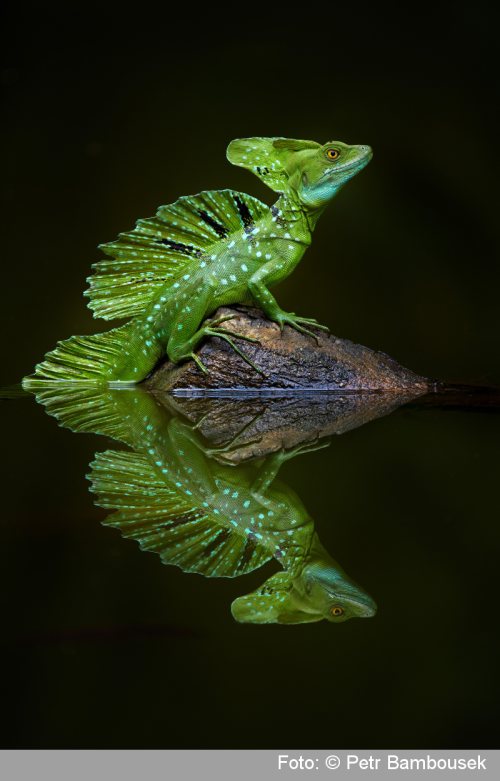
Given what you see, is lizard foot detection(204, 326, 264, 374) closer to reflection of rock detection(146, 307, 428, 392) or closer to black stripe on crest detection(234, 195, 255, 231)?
reflection of rock detection(146, 307, 428, 392)

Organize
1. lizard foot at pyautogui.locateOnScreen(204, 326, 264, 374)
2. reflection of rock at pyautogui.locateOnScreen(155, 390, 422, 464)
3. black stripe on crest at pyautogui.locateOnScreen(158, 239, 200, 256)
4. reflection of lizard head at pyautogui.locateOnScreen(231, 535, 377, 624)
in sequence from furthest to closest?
1. black stripe on crest at pyautogui.locateOnScreen(158, 239, 200, 256)
2. lizard foot at pyautogui.locateOnScreen(204, 326, 264, 374)
3. reflection of rock at pyautogui.locateOnScreen(155, 390, 422, 464)
4. reflection of lizard head at pyautogui.locateOnScreen(231, 535, 377, 624)

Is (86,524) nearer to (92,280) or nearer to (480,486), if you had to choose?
(480,486)

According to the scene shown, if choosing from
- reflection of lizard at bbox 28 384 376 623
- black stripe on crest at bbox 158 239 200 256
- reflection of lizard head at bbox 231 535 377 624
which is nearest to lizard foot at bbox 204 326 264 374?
black stripe on crest at bbox 158 239 200 256

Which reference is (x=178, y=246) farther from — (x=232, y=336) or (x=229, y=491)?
(x=229, y=491)

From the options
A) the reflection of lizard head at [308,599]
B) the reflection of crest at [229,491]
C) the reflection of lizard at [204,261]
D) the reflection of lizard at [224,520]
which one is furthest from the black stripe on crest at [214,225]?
the reflection of lizard head at [308,599]

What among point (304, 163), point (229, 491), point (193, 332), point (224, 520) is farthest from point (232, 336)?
point (224, 520)

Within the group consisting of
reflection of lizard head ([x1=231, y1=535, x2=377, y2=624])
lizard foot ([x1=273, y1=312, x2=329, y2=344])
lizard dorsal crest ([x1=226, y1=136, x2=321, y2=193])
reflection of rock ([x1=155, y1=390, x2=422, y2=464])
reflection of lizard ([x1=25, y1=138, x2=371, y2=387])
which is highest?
lizard dorsal crest ([x1=226, y1=136, x2=321, y2=193])
